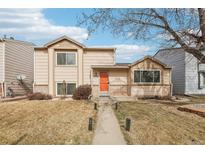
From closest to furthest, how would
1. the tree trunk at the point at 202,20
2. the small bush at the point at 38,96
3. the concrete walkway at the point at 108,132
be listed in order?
the concrete walkway at the point at 108,132 < the tree trunk at the point at 202,20 < the small bush at the point at 38,96

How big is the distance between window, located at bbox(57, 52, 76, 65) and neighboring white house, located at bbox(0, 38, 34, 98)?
476 centimetres

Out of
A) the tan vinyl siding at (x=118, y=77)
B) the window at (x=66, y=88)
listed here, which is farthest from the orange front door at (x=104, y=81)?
the window at (x=66, y=88)

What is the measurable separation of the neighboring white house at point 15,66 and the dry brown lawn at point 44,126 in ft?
33.6

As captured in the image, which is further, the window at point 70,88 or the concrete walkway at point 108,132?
the window at point 70,88

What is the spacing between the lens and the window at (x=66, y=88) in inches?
1051

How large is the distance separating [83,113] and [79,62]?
37.7 ft

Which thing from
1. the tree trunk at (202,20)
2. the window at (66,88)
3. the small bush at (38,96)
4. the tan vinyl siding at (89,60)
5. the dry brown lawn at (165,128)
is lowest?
the dry brown lawn at (165,128)

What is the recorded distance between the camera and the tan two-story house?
2642 centimetres

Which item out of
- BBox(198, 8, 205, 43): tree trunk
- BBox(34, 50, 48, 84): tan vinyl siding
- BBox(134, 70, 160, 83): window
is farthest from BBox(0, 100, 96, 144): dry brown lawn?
BBox(134, 70, 160, 83): window

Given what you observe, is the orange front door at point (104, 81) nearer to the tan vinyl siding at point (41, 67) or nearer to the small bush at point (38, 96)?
the small bush at point (38, 96)

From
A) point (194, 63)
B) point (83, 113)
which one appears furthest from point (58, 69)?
point (194, 63)

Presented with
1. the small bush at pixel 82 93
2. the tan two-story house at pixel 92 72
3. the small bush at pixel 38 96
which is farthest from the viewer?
the tan two-story house at pixel 92 72

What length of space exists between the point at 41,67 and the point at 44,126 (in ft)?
48.5

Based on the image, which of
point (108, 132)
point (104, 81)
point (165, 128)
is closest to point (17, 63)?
point (104, 81)
